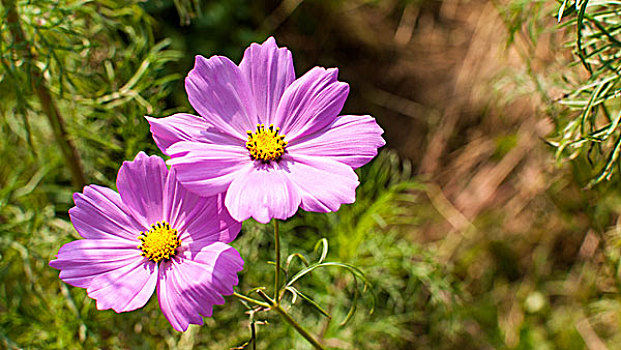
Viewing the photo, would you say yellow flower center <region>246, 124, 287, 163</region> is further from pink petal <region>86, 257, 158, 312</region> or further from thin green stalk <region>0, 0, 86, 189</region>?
thin green stalk <region>0, 0, 86, 189</region>

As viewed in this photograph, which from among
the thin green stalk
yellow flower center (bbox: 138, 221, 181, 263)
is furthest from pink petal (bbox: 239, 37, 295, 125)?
the thin green stalk

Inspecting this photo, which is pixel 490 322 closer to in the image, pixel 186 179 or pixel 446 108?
pixel 446 108

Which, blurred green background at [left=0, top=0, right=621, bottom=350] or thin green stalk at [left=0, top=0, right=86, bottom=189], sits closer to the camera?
thin green stalk at [left=0, top=0, right=86, bottom=189]

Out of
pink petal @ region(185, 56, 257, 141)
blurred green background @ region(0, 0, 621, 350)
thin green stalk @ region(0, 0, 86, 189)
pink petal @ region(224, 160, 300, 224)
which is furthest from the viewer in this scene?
blurred green background @ region(0, 0, 621, 350)

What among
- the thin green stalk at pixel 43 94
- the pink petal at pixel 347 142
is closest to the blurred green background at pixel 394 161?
the thin green stalk at pixel 43 94

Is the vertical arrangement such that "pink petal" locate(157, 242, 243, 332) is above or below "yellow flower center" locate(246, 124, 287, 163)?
below

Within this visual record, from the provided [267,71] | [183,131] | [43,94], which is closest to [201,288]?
[183,131]

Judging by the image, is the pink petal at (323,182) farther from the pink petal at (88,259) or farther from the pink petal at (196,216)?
the pink petal at (88,259)

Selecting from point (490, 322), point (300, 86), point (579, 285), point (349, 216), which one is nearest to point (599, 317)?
point (579, 285)
